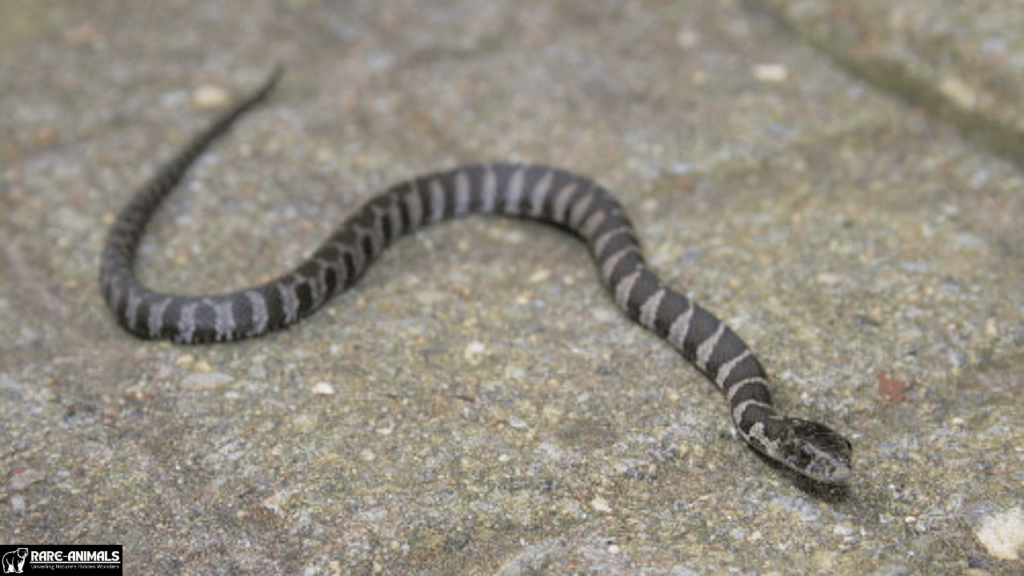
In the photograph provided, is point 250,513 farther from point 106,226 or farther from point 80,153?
point 80,153

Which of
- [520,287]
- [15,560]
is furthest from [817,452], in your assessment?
[15,560]

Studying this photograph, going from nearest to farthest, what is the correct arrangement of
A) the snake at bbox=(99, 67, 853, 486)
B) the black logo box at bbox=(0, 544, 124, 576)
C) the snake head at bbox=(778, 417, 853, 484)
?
1. the black logo box at bbox=(0, 544, 124, 576)
2. the snake head at bbox=(778, 417, 853, 484)
3. the snake at bbox=(99, 67, 853, 486)

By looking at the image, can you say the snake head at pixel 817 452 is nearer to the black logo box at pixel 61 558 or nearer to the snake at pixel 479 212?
the snake at pixel 479 212

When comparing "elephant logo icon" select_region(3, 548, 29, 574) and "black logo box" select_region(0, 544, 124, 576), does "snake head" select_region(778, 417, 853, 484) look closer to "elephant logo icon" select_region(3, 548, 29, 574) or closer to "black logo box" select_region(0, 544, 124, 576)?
"black logo box" select_region(0, 544, 124, 576)

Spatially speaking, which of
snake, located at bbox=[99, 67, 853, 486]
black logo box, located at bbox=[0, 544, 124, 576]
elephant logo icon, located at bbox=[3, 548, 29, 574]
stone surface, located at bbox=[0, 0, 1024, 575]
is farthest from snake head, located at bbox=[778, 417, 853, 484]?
elephant logo icon, located at bbox=[3, 548, 29, 574]

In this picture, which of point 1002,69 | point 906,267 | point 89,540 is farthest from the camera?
point 1002,69

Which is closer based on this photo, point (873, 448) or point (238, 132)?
point (873, 448)

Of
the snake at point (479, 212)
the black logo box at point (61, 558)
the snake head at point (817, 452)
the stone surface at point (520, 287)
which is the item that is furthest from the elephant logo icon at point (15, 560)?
the snake head at point (817, 452)

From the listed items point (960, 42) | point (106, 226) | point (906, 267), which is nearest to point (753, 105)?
point (960, 42)
